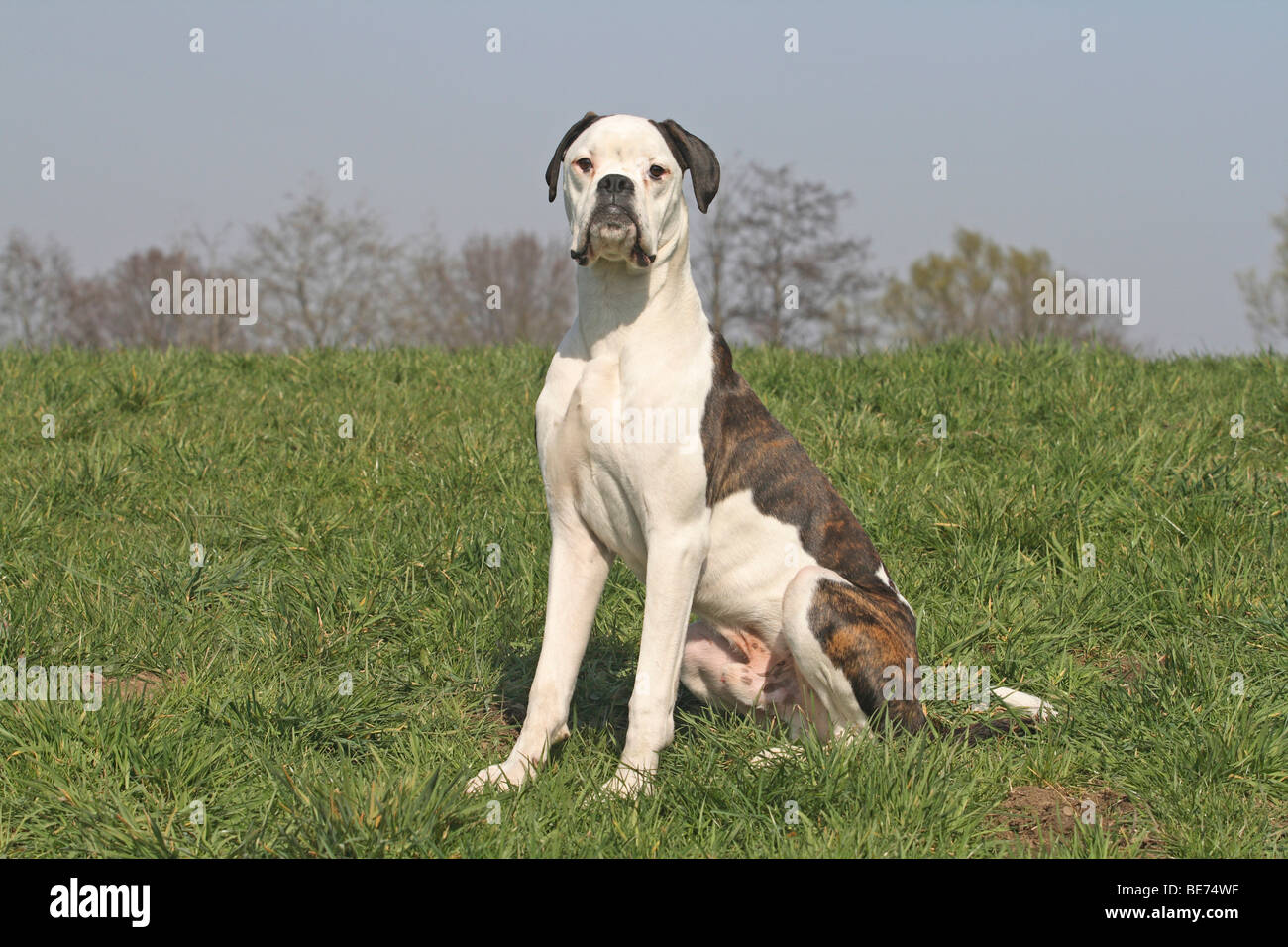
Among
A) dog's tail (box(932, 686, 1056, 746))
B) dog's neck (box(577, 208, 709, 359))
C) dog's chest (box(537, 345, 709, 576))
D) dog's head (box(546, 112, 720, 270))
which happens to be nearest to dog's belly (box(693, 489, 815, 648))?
dog's chest (box(537, 345, 709, 576))

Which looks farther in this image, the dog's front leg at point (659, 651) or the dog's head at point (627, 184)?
the dog's front leg at point (659, 651)

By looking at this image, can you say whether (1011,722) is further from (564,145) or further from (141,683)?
(141,683)

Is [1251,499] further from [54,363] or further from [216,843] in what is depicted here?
[54,363]

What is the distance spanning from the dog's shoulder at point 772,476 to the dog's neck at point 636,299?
23 cm

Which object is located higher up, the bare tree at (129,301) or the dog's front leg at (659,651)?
the bare tree at (129,301)

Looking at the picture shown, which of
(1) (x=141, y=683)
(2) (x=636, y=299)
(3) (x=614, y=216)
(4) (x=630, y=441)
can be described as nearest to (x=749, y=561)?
(4) (x=630, y=441)

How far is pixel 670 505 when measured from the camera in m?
3.95

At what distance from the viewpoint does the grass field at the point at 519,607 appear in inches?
142

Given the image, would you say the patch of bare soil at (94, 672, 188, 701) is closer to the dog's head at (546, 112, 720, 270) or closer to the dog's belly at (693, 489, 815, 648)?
the dog's belly at (693, 489, 815, 648)

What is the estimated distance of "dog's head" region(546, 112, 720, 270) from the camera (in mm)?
3805

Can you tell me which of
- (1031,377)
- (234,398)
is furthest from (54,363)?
(1031,377)

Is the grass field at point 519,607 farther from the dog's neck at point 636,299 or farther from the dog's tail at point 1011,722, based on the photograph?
the dog's neck at point 636,299

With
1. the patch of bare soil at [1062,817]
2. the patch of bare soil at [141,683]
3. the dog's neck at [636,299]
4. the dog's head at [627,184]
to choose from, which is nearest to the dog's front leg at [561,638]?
the dog's neck at [636,299]
